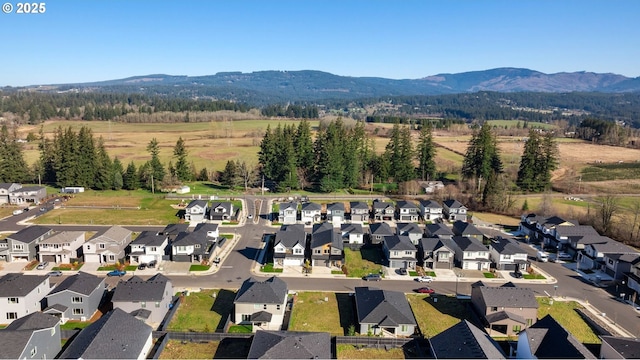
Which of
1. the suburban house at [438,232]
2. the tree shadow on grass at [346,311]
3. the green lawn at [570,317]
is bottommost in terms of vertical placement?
the green lawn at [570,317]

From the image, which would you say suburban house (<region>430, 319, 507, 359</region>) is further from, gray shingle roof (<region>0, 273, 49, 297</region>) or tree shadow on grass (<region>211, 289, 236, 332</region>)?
gray shingle roof (<region>0, 273, 49, 297</region>)

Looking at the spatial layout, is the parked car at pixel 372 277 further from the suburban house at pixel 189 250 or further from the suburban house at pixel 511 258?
the suburban house at pixel 189 250

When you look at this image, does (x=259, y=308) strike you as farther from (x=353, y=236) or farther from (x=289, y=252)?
(x=353, y=236)

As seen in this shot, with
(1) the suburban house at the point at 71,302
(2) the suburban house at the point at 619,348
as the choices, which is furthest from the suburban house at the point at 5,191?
(2) the suburban house at the point at 619,348

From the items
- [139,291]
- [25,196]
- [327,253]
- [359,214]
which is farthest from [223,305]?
[25,196]

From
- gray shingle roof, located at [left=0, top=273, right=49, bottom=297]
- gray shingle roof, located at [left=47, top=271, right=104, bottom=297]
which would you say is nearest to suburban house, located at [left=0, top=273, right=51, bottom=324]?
gray shingle roof, located at [left=0, top=273, right=49, bottom=297]

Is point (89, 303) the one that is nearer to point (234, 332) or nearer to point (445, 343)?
point (234, 332)
